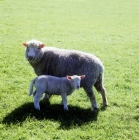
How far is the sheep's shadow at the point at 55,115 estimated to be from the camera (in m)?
6.29

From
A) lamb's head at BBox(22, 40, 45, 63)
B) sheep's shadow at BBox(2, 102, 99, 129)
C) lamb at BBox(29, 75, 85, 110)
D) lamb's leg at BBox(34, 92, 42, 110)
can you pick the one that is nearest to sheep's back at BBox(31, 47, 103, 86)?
lamb's head at BBox(22, 40, 45, 63)

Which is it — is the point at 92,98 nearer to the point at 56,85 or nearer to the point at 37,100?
the point at 56,85

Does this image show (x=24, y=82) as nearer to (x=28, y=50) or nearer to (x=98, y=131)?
(x=28, y=50)

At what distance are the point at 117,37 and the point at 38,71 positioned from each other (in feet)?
29.9

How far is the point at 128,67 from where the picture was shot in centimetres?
1063

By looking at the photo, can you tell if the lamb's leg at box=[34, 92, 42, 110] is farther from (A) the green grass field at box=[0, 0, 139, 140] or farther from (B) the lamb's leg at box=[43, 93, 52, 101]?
(B) the lamb's leg at box=[43, 93, 52, 101]

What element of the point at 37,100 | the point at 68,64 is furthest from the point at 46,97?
the point at 68,64

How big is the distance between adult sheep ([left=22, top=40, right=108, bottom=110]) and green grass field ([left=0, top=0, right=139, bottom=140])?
0.61 m

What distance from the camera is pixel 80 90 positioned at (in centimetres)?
820

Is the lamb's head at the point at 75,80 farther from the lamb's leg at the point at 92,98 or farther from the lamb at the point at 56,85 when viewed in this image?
the lamb's leg at the point at 92,98

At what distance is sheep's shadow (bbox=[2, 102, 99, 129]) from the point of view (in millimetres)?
6289

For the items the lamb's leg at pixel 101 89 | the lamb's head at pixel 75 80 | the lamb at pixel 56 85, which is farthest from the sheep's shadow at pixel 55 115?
the lamb's head at pixel 75 80

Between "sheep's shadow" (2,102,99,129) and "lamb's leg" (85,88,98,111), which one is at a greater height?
"lamb's leg" (85,88,98,111)

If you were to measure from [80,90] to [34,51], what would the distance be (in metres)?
1.80
